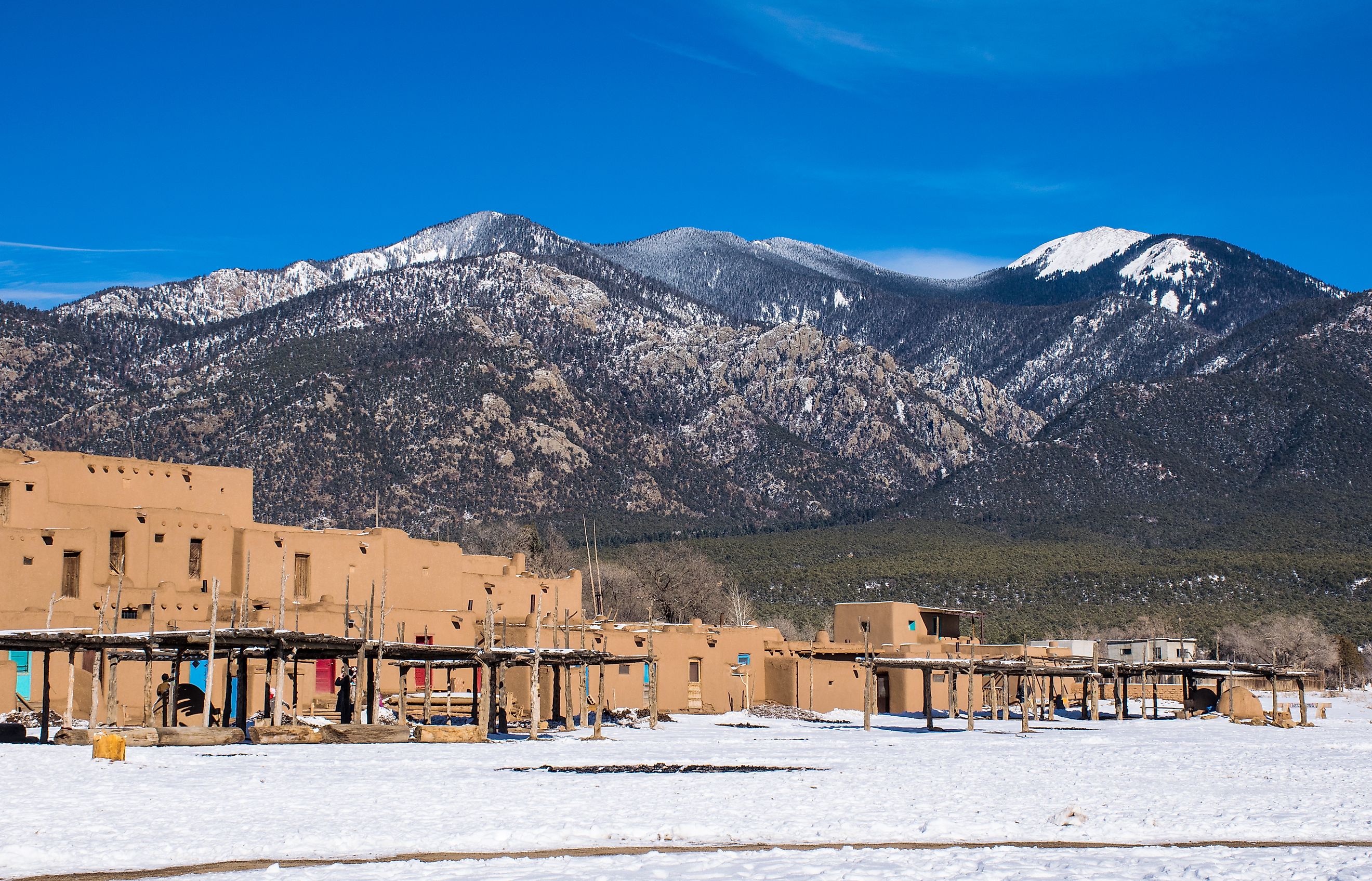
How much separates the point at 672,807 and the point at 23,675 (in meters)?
25.1

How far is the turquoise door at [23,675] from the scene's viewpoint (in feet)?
130

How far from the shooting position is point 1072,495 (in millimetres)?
128375

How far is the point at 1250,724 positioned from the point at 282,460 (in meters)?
79.5

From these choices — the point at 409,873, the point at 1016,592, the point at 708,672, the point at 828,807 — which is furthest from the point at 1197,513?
the point at 409,873

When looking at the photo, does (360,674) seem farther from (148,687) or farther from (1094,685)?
(1094,685)

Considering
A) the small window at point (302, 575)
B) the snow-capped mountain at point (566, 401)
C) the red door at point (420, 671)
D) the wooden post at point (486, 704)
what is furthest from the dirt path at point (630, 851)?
the snow-capped mountain at point (566, 401)

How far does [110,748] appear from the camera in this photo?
28.0m

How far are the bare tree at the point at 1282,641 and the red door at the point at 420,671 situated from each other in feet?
183

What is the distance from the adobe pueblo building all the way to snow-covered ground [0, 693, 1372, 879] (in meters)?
7.36

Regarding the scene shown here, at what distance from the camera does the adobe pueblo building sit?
1594 inches

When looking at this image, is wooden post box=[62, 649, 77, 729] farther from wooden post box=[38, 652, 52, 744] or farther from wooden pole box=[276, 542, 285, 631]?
wooden pole box=[276, 542, 285, 631]

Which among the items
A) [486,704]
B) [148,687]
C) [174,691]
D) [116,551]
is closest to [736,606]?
[116,551]

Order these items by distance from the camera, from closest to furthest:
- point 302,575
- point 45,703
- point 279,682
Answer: point 279,682 < point 45,703 < point 302,575

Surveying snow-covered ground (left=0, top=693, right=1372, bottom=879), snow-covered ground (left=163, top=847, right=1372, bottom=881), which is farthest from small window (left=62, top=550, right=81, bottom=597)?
snow-covered ground (left=163, top=847, right=1372, bottom=881)
